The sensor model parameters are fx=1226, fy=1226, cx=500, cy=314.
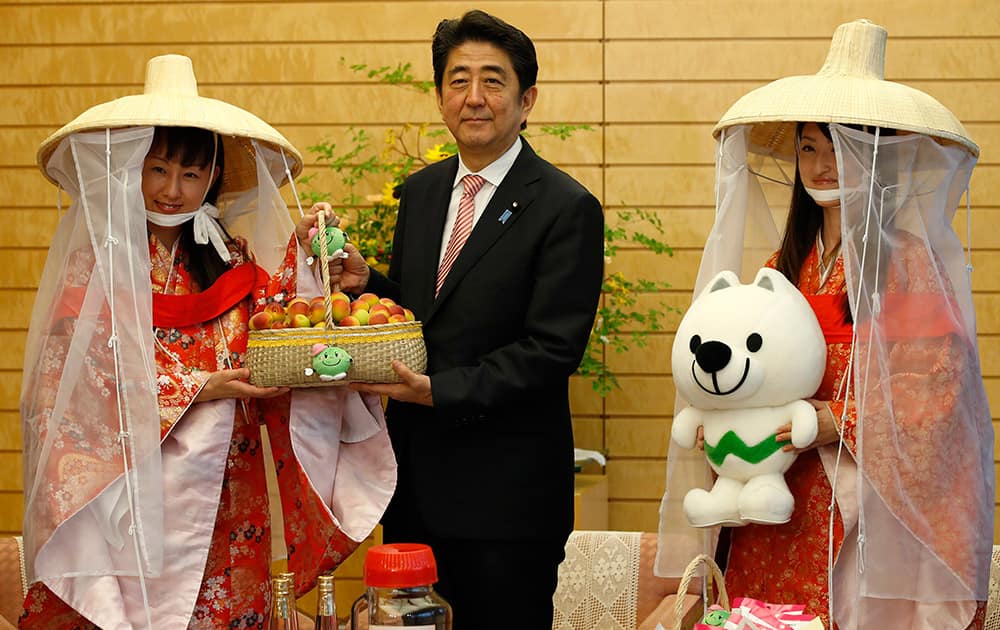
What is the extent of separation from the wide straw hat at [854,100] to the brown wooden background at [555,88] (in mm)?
2259

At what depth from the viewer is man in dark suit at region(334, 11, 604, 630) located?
2580 millimetres

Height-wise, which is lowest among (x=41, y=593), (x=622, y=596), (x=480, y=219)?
(x=622, y=596)

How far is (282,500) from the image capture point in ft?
8.70

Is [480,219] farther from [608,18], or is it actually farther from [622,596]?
[608,18]

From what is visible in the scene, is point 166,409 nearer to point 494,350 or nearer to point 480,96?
point 494,350

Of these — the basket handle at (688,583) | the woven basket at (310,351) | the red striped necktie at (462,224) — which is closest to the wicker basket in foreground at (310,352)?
the woven basket at (310,351)

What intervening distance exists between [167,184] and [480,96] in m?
0.69

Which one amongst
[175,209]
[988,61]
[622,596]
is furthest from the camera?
[988,61]

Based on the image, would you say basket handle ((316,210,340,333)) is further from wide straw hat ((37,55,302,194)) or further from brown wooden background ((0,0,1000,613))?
brown wooden background ((0,0,1000,613))

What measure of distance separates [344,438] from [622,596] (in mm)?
1120

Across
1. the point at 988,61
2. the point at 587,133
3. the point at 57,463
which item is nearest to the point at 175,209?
the point at 57,463

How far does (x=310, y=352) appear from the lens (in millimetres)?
2396

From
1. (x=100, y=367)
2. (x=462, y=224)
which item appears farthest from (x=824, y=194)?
(x=100, y=367)

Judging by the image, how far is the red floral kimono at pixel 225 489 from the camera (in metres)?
2.45
